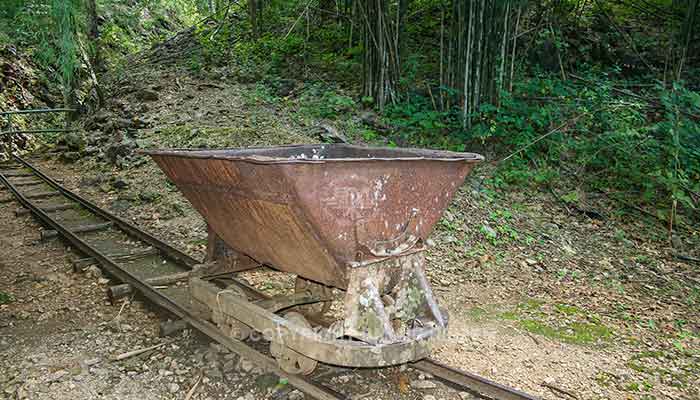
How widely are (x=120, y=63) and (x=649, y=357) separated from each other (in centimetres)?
1759

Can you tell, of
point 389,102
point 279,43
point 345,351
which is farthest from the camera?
point 279,43

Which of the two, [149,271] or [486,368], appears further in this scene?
[149,271]

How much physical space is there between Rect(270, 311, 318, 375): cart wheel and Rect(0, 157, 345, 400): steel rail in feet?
0.19

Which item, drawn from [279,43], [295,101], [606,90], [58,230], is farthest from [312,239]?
[279,43]

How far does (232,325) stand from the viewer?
380 cm

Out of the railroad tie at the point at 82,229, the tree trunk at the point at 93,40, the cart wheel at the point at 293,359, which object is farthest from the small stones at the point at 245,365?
the tree trunk at the point at 93,40

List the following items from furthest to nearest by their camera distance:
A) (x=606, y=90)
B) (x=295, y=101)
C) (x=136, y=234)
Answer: (x=295, y=101)
(x=606, y=90)
(x=136, y=234)

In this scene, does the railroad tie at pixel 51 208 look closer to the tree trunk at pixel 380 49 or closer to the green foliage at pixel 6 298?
the green foliage at pixel 6 298

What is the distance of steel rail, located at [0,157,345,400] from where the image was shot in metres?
3.25

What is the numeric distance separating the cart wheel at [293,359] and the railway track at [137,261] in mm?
59

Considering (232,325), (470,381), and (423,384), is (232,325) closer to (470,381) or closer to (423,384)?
(423,384)

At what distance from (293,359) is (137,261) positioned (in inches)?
133

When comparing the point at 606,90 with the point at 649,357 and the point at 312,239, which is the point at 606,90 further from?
the point at 312,239

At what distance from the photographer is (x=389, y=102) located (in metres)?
9.66
